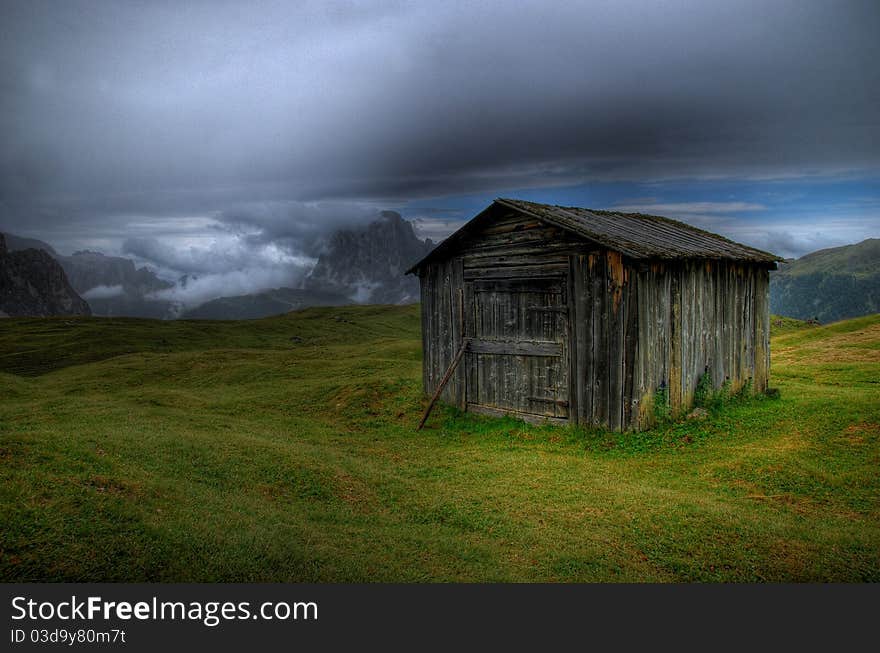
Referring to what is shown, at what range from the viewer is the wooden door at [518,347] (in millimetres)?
16484

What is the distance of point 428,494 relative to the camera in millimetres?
11406

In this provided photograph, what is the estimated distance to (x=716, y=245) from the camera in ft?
65.3

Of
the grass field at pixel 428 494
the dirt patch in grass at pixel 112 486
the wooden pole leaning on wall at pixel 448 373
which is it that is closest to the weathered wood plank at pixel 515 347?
the wooden pole leaning on wall at pixel 448 373

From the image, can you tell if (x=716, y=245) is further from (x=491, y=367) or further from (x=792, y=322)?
(x=792, y=322)

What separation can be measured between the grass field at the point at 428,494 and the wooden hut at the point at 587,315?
3.65ft

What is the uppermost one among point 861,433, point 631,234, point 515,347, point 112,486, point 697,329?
point 631,234

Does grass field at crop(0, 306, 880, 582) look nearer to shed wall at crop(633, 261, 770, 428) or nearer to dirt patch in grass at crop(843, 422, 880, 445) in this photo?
dirt patch in grass at crop(843, 422, 880, 445)

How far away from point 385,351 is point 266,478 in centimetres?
3078

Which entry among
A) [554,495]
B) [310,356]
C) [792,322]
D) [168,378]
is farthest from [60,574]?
[792,322]

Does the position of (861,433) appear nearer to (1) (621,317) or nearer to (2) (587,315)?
(1) (621,317)

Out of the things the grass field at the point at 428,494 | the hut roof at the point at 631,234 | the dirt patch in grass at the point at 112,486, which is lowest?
the grass field at the point at 428,494

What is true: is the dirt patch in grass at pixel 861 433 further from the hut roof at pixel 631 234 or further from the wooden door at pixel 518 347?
the wooden door at pixel 518 347

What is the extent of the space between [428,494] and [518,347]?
721cm

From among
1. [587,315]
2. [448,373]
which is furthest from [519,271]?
[448,373]
